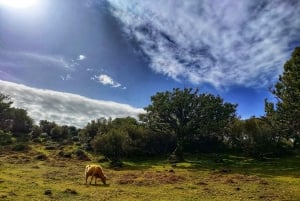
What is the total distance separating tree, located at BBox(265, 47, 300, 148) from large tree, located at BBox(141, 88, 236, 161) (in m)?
17.7

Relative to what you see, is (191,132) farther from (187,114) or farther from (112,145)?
(112,145)

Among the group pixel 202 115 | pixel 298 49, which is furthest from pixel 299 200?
pixel 202 115

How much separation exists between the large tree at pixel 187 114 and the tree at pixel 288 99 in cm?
1769

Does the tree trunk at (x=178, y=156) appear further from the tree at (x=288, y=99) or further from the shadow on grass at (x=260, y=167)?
the tree at (x=288, y=99)

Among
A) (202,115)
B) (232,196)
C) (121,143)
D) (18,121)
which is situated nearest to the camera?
(232,196)

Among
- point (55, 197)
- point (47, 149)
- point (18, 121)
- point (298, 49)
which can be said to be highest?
point (298, 49)

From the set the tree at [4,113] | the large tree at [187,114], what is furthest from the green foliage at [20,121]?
the large tree at [187,114]

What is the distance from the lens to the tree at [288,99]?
5362cm

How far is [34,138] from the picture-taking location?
105312mm

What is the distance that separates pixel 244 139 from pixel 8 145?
5885 centimetres

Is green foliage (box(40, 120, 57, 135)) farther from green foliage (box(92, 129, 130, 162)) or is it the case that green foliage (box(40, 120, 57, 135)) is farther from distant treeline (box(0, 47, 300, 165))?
green foliage (box(92, 129, 130, 162))

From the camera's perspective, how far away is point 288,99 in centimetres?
5675

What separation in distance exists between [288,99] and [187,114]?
30.7m

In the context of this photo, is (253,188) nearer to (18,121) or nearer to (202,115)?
(202,115)
